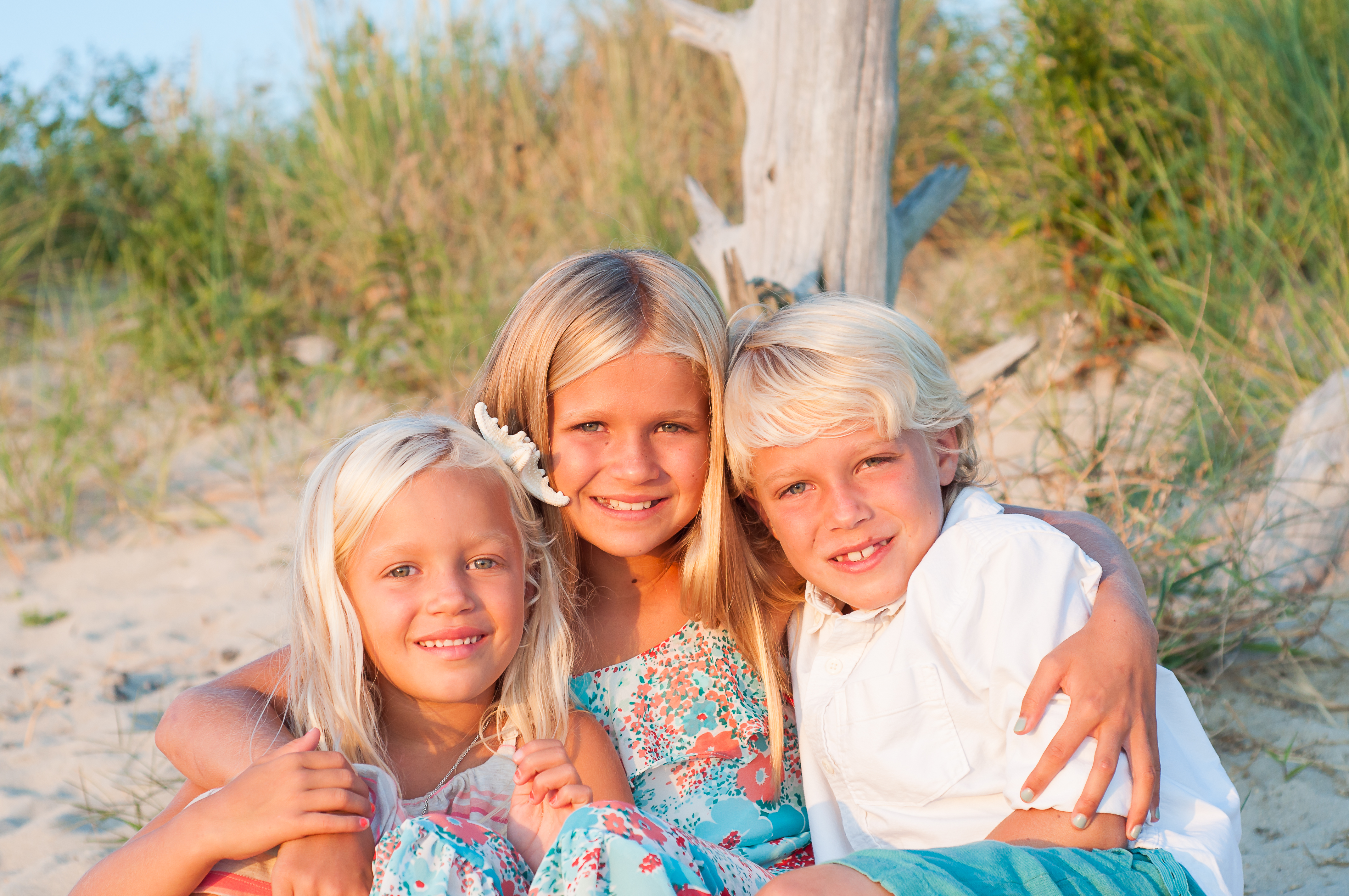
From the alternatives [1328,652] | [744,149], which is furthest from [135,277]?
[1328,652]

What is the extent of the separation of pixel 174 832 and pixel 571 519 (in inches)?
37.2

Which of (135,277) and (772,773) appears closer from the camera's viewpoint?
(772,773)

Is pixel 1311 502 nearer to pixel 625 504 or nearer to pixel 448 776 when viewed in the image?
pixel 625 504

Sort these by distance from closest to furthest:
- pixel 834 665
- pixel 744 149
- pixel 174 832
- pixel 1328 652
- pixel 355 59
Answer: pixel 174 832 < pixel 834 665 < pixel 1328 652 < pixel 744 149 < pixel 355 59

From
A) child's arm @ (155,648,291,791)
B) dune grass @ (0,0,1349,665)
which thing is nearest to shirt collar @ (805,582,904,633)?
child's arm @ (155,648,291,791)

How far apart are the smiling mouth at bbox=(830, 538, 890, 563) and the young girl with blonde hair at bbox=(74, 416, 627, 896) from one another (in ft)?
1.96

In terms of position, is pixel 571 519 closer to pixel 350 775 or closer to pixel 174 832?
pixel 350 775

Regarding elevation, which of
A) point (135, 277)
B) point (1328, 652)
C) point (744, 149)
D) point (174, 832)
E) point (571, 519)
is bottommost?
point (1328, 652)

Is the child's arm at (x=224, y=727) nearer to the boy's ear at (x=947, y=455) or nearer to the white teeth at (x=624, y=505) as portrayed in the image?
the white teeth at (x=624, y=505)

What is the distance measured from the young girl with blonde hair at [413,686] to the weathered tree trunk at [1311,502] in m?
2.31

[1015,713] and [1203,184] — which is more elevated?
[1203,184]

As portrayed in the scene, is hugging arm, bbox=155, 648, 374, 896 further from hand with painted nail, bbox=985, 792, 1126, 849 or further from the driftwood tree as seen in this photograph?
the driftwood tree

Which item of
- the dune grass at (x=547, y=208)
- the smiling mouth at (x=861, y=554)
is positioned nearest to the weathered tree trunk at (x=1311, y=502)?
the dune grass at (x=547, y=208)

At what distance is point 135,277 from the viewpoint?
18.4 ft
